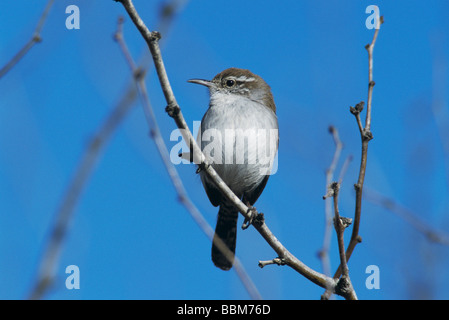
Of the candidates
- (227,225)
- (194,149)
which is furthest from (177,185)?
(227,225)

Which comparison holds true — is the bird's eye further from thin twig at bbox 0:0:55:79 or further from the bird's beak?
thin twig at bbox 0:0:55:79

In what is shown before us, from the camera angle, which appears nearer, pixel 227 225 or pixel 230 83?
pixel 230 83

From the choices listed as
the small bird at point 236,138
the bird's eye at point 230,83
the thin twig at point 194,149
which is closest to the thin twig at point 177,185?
the thin twig at point 194,149

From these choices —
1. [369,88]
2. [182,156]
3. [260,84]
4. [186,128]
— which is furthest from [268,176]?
[369,88]

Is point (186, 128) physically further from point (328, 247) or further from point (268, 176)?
point (268, 176)

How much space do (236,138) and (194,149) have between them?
213 cm

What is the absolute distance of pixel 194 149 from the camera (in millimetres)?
4035

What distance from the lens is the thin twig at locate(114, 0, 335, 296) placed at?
11.1 ft

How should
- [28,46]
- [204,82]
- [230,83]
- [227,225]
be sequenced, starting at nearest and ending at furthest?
[28,46] → [204,82] → [230,83] → [227,225]

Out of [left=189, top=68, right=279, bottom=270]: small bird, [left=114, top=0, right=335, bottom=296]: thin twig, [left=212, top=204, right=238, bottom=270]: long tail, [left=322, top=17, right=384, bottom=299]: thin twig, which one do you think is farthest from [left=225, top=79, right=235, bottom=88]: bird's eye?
[left=322, top=17, right=384, bottom=299]: thin twig

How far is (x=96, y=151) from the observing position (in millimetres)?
2273

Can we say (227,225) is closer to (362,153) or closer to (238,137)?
(238,137)

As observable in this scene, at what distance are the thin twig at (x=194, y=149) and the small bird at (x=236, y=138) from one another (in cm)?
126

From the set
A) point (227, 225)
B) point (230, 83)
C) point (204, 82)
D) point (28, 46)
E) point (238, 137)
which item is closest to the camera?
point (28, 46)
